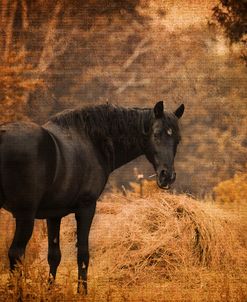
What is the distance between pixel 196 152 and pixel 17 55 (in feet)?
7.76

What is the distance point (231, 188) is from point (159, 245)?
5.87 ft

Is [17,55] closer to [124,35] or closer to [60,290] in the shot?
[124,35]

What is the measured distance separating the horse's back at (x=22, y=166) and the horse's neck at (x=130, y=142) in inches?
35.7

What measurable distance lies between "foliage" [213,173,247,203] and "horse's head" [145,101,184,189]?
8.18ft

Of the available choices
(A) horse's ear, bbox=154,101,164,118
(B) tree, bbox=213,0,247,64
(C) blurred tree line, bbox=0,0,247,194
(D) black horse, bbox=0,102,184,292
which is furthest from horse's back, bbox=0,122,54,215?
(C) blurred tree line, bbox=0,0,247,194

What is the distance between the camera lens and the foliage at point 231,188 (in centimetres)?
768

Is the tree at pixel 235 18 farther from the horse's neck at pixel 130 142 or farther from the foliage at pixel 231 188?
the foliage at pixel 231 188

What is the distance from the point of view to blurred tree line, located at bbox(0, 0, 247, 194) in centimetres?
772

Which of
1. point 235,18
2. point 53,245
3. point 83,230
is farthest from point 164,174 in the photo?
point 235,18

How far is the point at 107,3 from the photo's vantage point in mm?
8133

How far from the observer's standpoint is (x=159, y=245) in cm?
634

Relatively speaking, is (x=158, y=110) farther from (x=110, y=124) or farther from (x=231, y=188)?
(x=231, y=188)

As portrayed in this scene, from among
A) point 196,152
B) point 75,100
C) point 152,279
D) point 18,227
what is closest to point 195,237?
point 152,279

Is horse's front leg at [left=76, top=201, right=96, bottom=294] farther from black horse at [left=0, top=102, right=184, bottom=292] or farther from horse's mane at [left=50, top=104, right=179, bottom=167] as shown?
horse's mane at [left=50, top=104, right=179, bottom=167]
